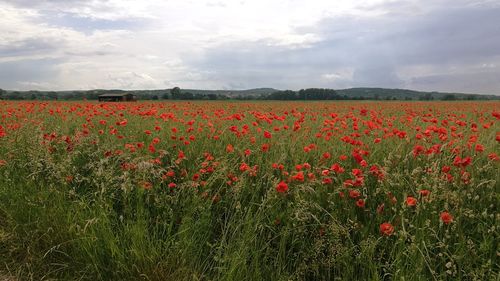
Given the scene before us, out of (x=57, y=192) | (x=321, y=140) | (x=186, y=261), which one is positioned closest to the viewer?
(x=186, y=261)

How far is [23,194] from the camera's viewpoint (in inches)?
143

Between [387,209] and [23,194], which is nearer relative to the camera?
[387,209]

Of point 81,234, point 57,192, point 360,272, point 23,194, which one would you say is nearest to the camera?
point 360,272

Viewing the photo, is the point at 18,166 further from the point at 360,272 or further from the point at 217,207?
the point at 360,272

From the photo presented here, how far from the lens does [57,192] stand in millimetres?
3393

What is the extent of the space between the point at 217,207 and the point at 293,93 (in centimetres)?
5684

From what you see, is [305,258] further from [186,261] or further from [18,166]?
[18,166]

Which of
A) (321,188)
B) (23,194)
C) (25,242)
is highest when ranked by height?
(321,188)

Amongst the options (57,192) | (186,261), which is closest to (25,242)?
(57,192)

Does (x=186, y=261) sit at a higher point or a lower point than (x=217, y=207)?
lower

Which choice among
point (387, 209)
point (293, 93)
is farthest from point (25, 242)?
point (293, 93)

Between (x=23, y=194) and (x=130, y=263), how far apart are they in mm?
1769

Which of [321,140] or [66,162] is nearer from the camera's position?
[66,162]

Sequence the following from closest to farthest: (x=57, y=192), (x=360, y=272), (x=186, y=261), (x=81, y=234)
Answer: (x=360, y=272)
(x=186, y=261)
(x=81, y=234)
(x=57, y=192)
